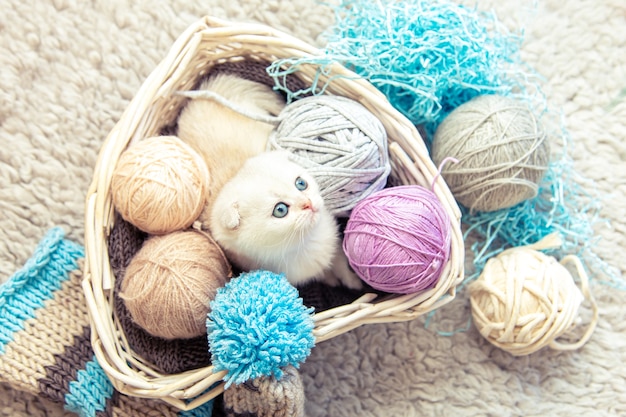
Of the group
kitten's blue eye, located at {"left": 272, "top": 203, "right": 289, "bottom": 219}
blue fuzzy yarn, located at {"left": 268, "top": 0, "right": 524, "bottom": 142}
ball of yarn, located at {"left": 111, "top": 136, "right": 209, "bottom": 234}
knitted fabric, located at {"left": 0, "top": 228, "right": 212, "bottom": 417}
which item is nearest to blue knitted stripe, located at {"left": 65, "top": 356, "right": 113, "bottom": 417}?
knitted fabric, located at {"left": 0, "top": 228, "right": 212, "bottom": 417}

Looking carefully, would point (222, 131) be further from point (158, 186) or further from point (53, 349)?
point (53, 349)

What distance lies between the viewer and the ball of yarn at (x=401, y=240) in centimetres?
78

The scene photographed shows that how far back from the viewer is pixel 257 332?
70 centimetres

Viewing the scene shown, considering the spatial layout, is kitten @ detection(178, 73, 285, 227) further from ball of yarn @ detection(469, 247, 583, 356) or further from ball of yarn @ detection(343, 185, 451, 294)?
ball of yarn @ detection(469, 247, 583, 356)

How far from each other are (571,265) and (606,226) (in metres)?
0.10

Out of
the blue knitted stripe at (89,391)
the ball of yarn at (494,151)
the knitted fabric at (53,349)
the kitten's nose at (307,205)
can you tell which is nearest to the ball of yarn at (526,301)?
the ball of yarn at (494,151)

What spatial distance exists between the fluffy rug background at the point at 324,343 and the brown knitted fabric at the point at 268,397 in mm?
207

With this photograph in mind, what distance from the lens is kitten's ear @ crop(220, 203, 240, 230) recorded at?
0.75 m

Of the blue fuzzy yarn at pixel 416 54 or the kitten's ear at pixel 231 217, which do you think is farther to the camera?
the blue fuzzy yarn at pixel 416 54

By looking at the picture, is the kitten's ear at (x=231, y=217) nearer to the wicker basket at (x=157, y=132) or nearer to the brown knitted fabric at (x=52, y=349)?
the wicker basket at (x=157, y=132)

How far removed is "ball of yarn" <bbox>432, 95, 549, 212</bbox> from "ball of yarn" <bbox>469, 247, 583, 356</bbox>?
0.11 m

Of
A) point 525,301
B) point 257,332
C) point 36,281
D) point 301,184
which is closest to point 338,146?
point 301,184

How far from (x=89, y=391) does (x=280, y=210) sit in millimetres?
418

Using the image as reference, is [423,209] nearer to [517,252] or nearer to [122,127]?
[517,252]
